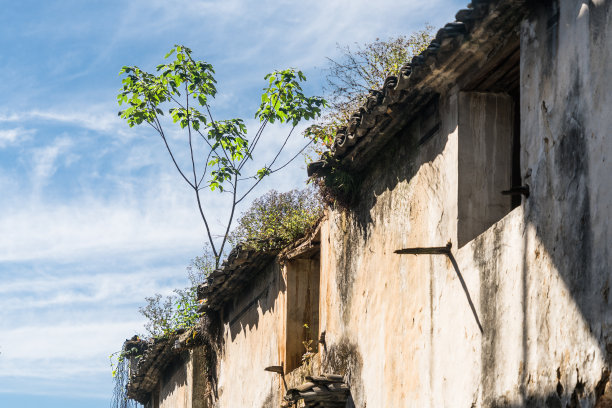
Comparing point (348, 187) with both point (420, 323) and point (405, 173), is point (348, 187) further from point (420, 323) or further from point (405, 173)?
point (420, 323)

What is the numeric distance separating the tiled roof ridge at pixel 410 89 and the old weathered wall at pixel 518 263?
205 millimetres

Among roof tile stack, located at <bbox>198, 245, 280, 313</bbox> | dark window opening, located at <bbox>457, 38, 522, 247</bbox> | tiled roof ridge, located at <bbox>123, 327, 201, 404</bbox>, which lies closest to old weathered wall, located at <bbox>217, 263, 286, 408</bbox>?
roof tile stack, located at <bbox>198, 245, 280, 313</bbox>

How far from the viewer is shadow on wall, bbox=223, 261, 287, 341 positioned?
12.5m

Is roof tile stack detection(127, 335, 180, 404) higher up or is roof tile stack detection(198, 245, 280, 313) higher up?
roof tile stack detection(198, 245, 280, 313)

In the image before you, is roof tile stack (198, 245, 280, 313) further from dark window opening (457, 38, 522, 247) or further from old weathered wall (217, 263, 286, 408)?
dark window opening (457, 38, 522, 247)

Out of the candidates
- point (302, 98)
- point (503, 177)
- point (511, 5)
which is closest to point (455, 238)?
point (503, 177)

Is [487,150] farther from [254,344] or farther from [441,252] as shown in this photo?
[254,344]

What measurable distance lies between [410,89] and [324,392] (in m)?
3.19

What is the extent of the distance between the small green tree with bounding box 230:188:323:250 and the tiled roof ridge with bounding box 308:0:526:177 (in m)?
2.02

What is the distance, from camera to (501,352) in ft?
21.1

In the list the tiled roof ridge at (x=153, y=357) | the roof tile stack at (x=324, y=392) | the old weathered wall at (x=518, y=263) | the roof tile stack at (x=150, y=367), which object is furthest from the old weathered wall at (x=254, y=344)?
the old weathered wall at (x=518, y=263)

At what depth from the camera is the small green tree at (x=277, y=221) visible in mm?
11852

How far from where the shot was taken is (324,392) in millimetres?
9242

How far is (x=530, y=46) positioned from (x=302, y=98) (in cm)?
917
